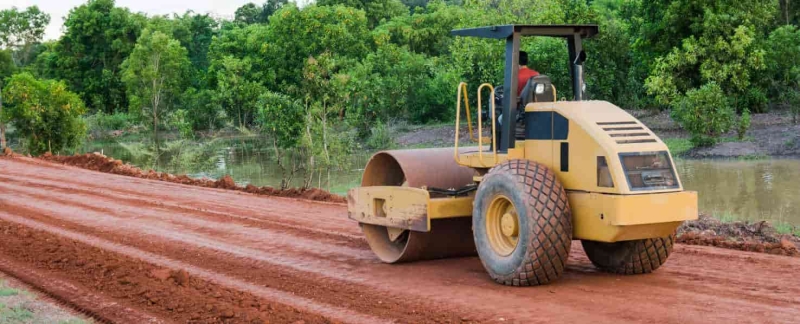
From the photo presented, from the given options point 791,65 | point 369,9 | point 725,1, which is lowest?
point 791,65

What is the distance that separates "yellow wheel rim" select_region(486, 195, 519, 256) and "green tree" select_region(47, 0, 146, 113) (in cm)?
7189

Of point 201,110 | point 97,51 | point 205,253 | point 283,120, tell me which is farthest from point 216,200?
point 97,51

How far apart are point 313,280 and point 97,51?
2920 inches

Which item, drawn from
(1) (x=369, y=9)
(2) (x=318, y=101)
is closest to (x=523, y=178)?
(2) (x=318, y=101)

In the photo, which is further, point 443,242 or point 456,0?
point 456,0

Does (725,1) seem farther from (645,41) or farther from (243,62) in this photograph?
(243,62)

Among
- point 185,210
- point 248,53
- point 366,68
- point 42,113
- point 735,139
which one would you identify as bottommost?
point 185,210

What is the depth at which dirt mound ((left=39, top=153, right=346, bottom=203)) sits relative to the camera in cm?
1981

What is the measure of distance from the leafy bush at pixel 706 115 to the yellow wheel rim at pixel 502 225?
26028 millimetres

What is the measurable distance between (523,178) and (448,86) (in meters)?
45.9

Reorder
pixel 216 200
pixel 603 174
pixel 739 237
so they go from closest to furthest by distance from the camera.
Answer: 1. pixel 603 174
2. pixel 739 237
3. pixel 216 200

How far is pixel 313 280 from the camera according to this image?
1041cm

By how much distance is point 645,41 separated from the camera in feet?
133

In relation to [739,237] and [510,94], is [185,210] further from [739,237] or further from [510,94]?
[739,237]
